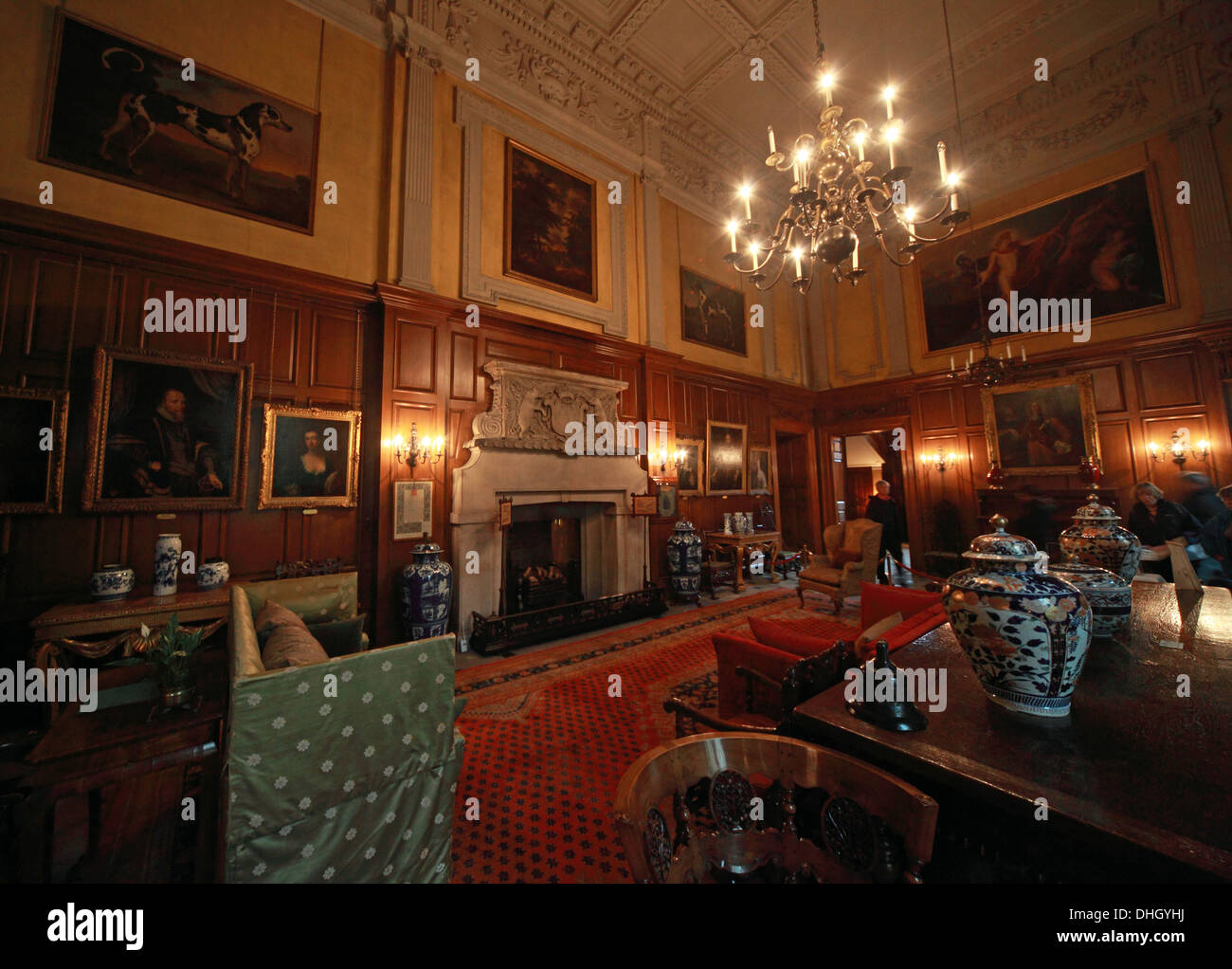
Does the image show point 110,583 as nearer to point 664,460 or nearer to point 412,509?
point 412,509

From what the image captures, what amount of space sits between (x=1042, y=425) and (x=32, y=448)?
1199 cm

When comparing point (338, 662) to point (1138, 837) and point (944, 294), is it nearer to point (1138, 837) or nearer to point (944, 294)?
point (1138, 837)

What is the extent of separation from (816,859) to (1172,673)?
140 centimetres

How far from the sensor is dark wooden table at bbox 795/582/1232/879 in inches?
31.0

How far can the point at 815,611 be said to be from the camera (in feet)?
19.0

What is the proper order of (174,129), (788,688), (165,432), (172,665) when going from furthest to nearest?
(174,129)
(165,432)
(172,665)
(788,688)

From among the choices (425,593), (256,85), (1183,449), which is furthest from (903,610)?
(256,85)

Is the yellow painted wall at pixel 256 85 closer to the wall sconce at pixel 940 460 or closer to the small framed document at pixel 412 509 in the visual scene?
the small framed document at pixel 412 509

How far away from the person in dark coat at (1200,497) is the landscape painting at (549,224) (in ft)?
25.7

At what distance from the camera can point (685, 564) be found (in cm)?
654

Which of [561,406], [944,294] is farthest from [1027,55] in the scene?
[561,406]

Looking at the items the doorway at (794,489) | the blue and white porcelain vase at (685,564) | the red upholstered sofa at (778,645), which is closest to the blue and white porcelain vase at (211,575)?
the red upholstered sofa at (778,645)
